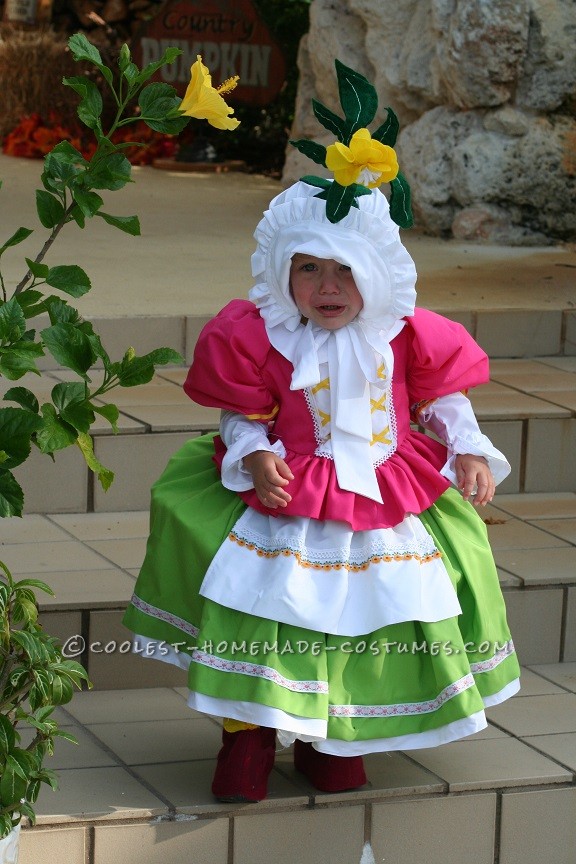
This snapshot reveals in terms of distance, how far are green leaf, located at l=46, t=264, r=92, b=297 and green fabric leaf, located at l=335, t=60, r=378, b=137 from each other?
59 cm

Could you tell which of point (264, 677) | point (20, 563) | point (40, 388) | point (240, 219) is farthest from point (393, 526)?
point (240, 219)

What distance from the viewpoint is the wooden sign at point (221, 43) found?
780cm

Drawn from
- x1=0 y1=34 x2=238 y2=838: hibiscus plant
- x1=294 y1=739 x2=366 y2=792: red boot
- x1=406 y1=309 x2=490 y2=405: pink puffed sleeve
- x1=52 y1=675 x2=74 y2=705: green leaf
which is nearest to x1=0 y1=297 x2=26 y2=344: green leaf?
x1=0 y1=34 x2=238 y2=838: hibiscus plant

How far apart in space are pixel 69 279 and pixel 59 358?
0.47 feet

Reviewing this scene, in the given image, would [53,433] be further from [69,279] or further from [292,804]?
[292,804]

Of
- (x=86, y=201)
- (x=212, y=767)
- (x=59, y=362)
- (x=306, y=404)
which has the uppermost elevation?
(x=86, y=201)

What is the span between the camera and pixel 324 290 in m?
2.33

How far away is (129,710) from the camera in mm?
2727

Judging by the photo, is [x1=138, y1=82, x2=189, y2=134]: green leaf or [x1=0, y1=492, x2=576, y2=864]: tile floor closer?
[x1=138, y1=82, x2=189, y2=134]: green leaf

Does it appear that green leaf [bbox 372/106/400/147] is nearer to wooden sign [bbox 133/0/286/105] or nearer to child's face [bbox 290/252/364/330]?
child's face [bbox 290/252/364/330]

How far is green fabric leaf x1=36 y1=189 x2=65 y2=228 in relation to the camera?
196cm

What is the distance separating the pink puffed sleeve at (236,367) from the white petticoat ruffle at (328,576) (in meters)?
0.19

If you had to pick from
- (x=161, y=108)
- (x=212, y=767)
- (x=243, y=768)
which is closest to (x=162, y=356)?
(x=161, y=108)

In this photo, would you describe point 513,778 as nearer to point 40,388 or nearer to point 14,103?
point 40,388
